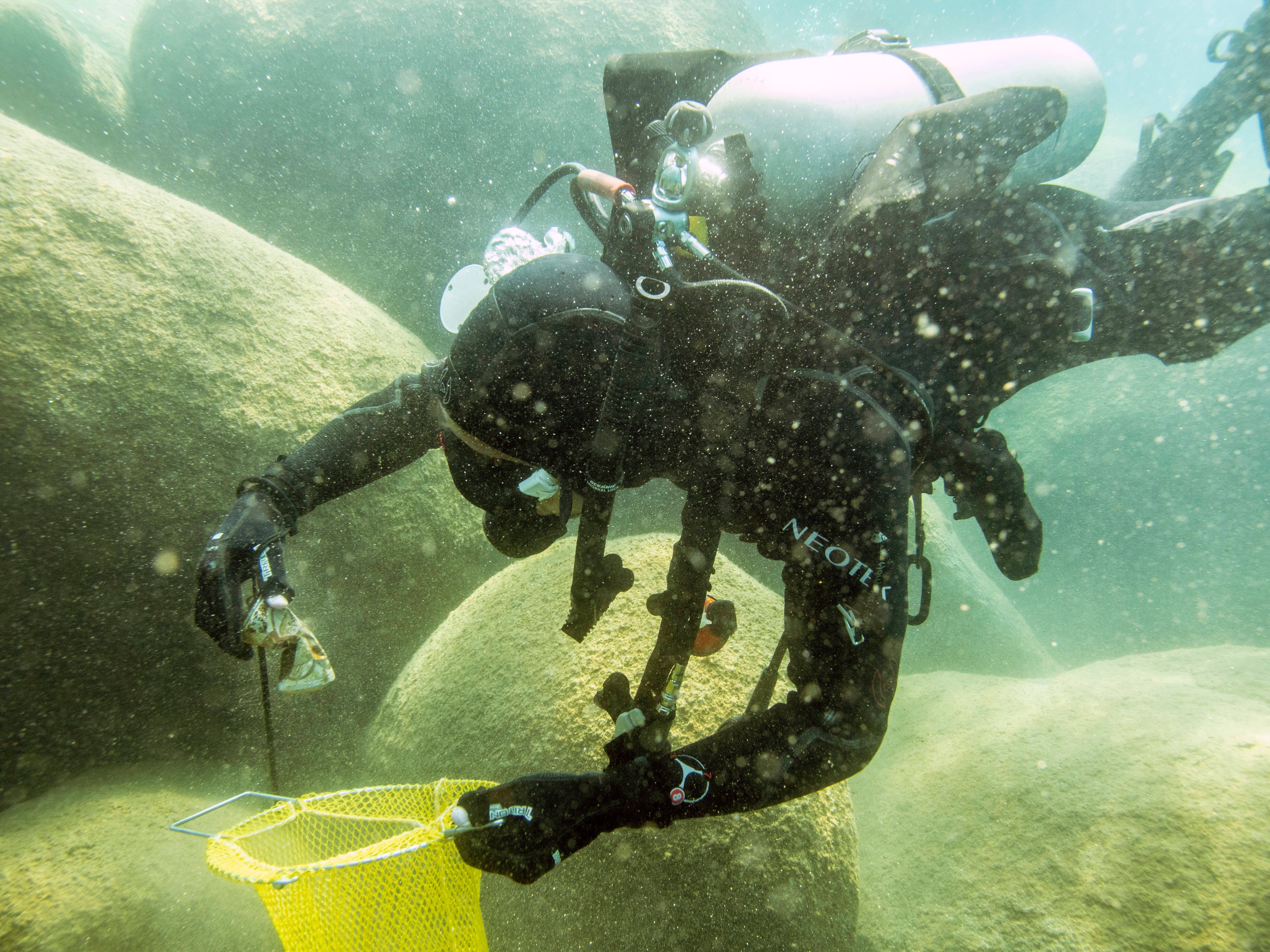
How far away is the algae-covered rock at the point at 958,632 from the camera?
6.32m

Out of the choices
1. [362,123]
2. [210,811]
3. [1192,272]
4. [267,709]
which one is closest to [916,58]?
[1192,272]

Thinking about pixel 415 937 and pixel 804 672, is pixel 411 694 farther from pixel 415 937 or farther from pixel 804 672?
pixel 804 672

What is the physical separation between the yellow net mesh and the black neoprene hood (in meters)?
1.04

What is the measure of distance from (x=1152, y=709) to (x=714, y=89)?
390cm

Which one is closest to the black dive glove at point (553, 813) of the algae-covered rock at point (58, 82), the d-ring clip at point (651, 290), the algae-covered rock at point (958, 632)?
the d-ring clip at point (651, 290)

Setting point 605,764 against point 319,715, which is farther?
point 319,715

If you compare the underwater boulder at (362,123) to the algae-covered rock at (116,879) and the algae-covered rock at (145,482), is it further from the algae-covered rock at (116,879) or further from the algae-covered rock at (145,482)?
the algae-covered rock at (116,879)

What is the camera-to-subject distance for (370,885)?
58.2 inches

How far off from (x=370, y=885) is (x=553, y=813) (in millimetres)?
565

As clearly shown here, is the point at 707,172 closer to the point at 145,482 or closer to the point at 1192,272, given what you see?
the point at 1192,272

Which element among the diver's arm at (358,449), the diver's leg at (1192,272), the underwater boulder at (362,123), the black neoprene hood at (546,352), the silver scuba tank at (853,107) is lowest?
the diver's arm at (358,449)

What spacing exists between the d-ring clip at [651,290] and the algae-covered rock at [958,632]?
566 cm

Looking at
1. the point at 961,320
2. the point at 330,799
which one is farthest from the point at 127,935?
the point at 961,320

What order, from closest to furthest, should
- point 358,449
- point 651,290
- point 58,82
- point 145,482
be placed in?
point 651,290, point 358,449, point 145,482, point 58,82
